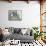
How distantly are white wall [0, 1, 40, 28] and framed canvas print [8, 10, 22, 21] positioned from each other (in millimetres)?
146

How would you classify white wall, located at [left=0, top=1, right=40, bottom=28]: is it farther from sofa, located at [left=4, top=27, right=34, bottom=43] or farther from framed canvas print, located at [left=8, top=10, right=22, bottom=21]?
sofa, located at [left=4, top=27, right=34, bottom=43]

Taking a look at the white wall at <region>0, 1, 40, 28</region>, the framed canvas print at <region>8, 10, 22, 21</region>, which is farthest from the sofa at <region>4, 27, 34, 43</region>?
the framed canvas print at <region>8, 10, 22, 21</region>

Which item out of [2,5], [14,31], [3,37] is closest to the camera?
[3,37]

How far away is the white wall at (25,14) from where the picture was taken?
5.43m

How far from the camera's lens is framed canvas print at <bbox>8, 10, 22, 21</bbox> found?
214 inches

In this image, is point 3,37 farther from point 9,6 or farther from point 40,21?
point 40,21

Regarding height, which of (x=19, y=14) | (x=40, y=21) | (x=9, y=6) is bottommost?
(x=40, y=21)

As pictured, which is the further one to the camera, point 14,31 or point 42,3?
point 42,3

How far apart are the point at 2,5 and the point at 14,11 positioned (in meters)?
0.65

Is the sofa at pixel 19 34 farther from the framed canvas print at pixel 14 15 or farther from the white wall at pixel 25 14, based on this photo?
the framed canvas print at pixel 14 15

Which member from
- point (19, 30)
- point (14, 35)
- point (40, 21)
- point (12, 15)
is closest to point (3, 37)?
point (14, 35)

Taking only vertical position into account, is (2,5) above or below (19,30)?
above

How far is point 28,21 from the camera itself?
5.52 m

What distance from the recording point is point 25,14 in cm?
550
